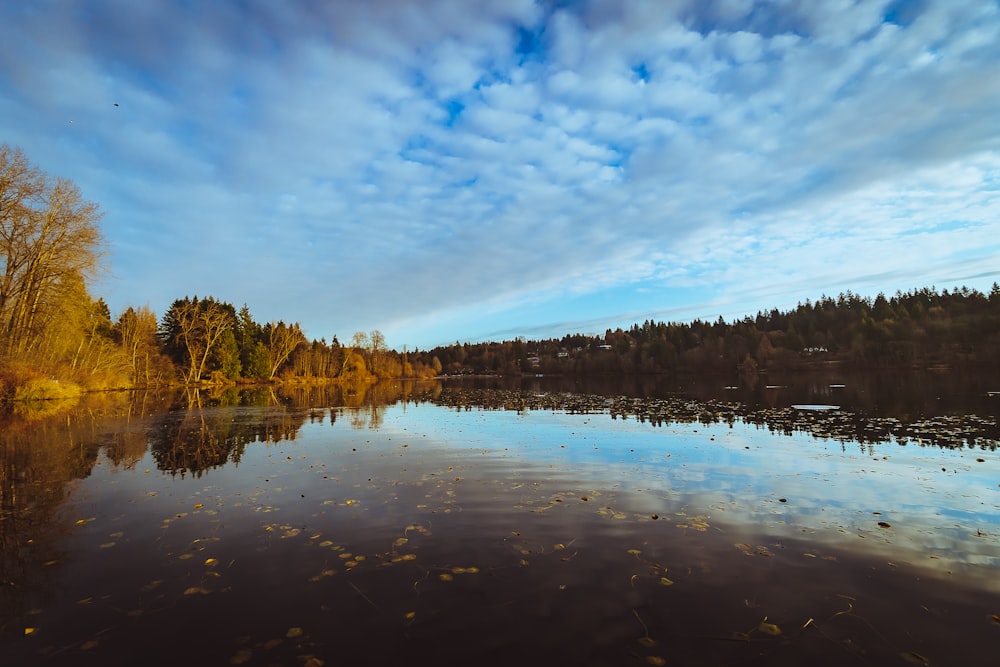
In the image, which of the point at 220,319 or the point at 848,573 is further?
the point at 220,319

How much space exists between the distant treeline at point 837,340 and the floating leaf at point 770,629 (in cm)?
10510

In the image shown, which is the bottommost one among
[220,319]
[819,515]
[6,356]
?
[819,515]

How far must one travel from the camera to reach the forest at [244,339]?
35594 mm

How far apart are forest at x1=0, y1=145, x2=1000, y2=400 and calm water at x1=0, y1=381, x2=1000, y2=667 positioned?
32.0 meters

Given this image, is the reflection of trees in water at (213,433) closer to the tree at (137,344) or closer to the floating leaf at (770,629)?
the floating leaf at (770,629)

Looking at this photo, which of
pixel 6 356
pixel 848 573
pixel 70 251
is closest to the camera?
pixel 848 573

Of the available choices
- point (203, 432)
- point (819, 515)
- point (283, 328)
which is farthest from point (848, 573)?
point (283, 328)

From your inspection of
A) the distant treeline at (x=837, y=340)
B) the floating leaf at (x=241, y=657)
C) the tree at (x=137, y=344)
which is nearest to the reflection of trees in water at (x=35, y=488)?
the floating leaf at (x=241, y=657)

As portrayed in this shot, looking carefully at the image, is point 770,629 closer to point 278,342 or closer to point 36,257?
point 36,257

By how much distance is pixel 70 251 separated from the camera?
3672cm

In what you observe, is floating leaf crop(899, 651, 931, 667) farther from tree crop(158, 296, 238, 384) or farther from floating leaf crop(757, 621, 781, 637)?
tree crop(158, 296, 238, 384)

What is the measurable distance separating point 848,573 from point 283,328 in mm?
113429

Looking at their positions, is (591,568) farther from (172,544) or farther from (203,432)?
(203,432)

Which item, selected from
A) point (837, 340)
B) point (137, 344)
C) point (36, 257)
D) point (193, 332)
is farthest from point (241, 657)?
point (837, 340)
